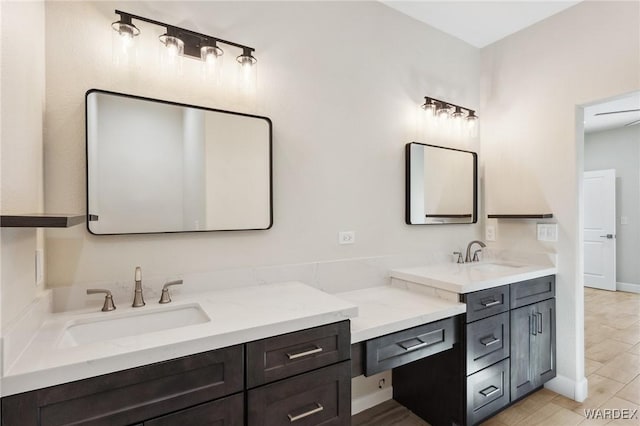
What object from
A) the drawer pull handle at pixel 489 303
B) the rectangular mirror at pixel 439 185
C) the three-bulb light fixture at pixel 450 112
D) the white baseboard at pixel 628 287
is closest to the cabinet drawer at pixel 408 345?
the drawer pull handle at pixel 489 303

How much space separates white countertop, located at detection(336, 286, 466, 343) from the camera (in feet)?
5.04

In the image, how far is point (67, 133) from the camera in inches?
55.5

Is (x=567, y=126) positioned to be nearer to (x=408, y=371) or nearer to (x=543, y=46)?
(x=543, y=46)

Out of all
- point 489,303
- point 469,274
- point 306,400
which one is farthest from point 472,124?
point 306,400

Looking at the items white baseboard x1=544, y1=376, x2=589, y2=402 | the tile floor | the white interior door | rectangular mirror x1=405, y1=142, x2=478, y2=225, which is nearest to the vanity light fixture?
rectangular mirror x1=405, y1=142, x2=478, y2=225

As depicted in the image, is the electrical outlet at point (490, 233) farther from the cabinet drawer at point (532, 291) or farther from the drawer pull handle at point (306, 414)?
the drawer pull handle at point (306, 414)

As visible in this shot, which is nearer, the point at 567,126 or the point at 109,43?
the point at 109,43

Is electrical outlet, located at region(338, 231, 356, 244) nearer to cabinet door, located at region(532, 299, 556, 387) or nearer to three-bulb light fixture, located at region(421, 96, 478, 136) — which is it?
three-bulb light fixture, located at region(421, 96, 478, 136)

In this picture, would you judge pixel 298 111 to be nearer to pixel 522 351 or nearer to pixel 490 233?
pixel 490 233

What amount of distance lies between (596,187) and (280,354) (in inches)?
244

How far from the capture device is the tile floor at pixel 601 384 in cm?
208

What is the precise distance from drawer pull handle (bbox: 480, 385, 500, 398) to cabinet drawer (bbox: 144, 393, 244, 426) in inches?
59.3

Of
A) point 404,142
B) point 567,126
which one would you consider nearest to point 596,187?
point 567,126

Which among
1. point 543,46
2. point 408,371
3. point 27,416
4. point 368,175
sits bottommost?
point 408,371
